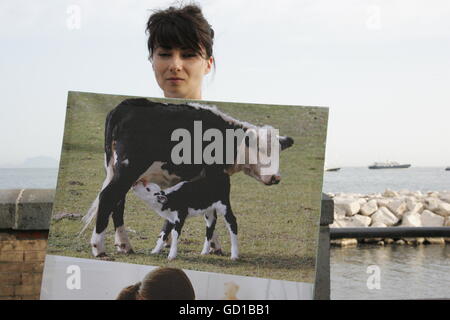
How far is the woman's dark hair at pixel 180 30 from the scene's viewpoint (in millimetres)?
3043

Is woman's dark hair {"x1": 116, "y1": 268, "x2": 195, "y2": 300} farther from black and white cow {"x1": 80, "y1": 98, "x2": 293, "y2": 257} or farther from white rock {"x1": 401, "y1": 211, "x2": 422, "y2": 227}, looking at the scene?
white rock {"x1": 401, "y1": 211, "x2": 422, "y2": 227}

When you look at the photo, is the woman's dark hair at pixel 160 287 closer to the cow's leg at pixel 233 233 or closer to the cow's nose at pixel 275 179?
the cow's leg at pixel 233 233

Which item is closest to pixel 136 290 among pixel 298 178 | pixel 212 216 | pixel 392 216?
pixel 212 216

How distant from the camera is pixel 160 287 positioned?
289 cm

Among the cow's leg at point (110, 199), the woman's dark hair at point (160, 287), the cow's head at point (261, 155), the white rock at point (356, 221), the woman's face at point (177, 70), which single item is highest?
the woman's face at point (177, 70)

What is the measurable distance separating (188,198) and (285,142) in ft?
1.92

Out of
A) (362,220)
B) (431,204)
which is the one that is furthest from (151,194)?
(431,204)

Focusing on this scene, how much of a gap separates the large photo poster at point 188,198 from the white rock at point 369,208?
40.9 ft

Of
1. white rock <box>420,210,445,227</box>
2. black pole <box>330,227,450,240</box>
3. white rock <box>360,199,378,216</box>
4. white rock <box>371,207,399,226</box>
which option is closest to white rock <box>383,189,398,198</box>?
white rock <box>360,199,378,216</box>

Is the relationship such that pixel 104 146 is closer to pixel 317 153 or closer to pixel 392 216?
pixel 317 153

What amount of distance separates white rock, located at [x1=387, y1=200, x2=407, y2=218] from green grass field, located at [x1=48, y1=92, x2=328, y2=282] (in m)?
12.7

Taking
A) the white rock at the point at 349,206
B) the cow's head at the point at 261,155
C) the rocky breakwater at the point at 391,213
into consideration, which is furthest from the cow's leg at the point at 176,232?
the white rock at the point at 349,206

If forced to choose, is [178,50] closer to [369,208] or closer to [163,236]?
[163,236]
